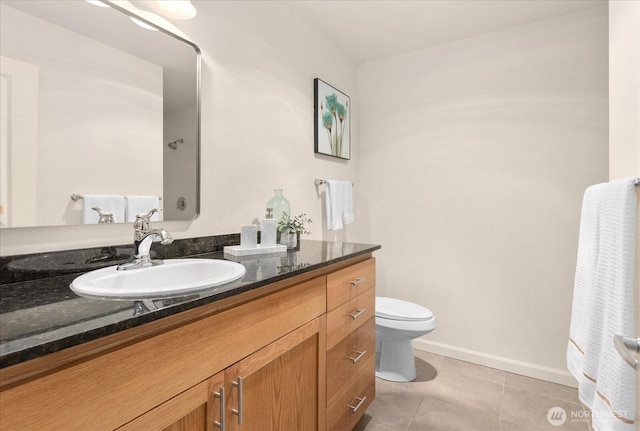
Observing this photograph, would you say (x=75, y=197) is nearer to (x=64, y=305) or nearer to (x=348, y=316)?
(x=64, y=305)

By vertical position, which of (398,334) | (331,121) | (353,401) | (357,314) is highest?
(331,121)

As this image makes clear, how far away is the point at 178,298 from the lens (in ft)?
2.43

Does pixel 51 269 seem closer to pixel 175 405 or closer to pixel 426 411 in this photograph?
pixel 175 405

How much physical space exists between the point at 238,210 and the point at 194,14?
0.89 m

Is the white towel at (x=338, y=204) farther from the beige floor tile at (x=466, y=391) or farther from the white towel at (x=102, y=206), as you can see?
the white towel at (x=102, y=206)

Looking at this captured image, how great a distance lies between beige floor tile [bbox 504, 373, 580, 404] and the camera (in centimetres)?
195

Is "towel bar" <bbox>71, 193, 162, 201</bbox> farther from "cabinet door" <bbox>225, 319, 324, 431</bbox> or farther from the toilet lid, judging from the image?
the toilet lid

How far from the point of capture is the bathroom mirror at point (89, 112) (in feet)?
3.01

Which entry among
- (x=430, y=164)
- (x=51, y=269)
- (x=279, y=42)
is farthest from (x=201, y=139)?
(x=430, y=164)

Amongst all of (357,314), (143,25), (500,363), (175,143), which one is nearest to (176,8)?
(143,25)

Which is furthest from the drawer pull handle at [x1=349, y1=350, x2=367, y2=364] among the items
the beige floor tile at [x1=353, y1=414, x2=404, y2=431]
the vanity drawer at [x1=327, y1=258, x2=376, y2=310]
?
the beige floor tile at [x1=353, y1=414, x2=404, y2=431]

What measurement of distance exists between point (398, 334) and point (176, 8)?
6.74 feet

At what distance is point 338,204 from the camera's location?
7.74ft

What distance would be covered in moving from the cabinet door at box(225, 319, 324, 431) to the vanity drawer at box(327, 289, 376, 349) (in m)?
0.09
